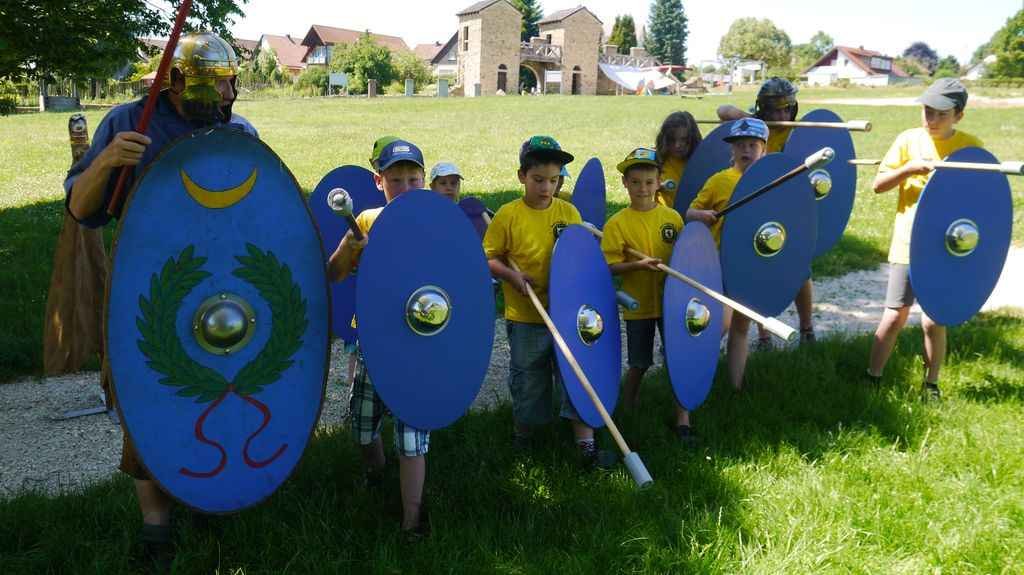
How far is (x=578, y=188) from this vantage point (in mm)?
4391

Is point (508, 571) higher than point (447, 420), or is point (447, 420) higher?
point (447, 420)

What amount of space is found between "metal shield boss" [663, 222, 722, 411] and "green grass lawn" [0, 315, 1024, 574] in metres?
0.33

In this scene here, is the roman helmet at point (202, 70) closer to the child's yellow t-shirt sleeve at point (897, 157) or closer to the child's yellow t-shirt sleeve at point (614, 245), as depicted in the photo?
the child's yellow t-shirt sleeve at point (614, 245)

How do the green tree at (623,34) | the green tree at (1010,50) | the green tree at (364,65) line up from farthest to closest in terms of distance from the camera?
the green tree at (623,34) < the green tree at (1010,50) < the green tree at (364,65)

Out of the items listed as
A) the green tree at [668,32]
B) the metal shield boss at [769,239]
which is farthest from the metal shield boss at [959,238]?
the green tree at [668,32]

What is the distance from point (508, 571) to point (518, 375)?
3.18 feet

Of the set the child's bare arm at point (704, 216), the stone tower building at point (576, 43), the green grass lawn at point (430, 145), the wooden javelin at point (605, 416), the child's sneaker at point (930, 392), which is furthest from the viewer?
the stone tower building at point (576, 43)

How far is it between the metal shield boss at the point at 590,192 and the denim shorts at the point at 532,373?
127 cm

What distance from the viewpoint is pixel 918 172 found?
3.83m

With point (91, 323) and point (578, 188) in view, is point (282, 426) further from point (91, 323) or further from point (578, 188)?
point (578, 188)

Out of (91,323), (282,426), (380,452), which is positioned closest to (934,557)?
(380,452)

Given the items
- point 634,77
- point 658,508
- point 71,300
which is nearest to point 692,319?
point 658,508


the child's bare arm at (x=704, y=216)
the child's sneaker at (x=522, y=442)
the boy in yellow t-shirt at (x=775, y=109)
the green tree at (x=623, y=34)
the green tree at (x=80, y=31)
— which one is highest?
the green tree at (x=623, y=34)

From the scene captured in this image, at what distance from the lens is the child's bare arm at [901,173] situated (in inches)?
149
